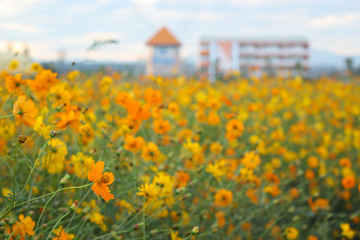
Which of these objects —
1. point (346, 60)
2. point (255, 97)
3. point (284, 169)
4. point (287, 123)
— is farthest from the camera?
point (346, 60)

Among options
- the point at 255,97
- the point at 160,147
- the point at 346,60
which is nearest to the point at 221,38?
the point at 346,60

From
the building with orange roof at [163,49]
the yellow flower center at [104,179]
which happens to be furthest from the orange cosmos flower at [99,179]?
the building with orange roof at [163,49]

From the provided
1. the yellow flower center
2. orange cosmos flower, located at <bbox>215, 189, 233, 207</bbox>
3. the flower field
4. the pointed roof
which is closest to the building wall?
the pointed roof

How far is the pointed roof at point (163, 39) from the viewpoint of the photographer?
24.4 m

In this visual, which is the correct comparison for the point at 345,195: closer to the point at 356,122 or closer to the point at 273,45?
the point at 356,122

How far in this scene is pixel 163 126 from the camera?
1.35 meters

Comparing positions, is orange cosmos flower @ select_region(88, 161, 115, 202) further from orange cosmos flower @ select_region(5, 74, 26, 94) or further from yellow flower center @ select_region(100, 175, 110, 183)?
orange cosmos flower @ select_region(5, 74, 26, 94)

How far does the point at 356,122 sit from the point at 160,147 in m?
2.66

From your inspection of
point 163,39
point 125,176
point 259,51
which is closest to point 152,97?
point 125,176

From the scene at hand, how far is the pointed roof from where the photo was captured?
2439 cm

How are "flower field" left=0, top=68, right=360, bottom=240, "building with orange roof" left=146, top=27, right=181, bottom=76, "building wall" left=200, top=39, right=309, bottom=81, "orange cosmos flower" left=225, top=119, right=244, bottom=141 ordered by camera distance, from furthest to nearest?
"building wall" left=200, top=39, right=309, bottom=81
"building with orange roof" left=146, top=27, right=181, bottom=76
"orange cosmos flower" left=225, top=119, right=244, bottom=141
"flower field" left=0, top=68, right=360, bottom=240

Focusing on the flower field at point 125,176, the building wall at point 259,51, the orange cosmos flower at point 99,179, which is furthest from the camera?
the building wall at point 259,51

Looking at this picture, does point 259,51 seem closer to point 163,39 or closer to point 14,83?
point 163,39

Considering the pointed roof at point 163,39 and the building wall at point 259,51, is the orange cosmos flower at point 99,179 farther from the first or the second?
the building wall at point 259,51
